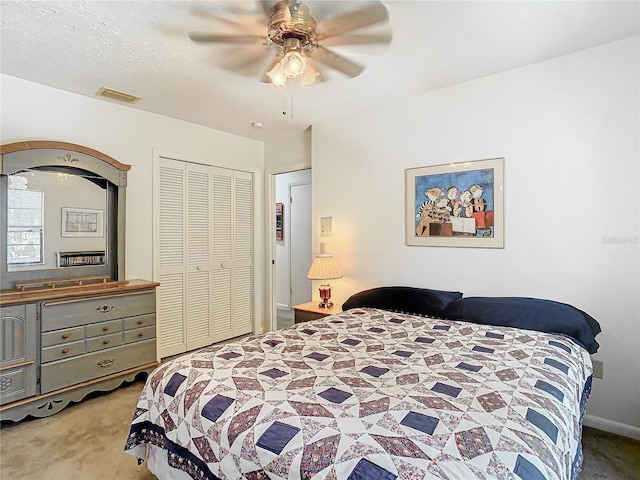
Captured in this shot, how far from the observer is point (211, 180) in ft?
13.4

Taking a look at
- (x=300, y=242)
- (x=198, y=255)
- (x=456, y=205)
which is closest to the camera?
A: (x=456, y=205)

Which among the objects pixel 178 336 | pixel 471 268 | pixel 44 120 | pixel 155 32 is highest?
pixel 155 32

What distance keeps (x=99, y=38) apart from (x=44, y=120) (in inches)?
45.1

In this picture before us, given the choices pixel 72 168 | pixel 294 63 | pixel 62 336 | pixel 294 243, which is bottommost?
pixel 62 336

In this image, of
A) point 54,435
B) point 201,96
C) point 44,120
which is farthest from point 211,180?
point 54,435

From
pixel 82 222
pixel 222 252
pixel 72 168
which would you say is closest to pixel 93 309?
pixel 82 222

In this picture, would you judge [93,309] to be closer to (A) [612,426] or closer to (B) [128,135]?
(B) [128,135]

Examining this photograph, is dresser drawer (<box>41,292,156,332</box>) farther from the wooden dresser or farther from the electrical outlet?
the electrical outlet

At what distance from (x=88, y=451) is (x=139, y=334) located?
1.03m

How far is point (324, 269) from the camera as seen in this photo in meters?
3.37

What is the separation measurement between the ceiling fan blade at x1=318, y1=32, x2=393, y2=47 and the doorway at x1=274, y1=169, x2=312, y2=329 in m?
3.29

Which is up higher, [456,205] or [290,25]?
[290,25]

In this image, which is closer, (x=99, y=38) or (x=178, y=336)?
(x=99, y=38)

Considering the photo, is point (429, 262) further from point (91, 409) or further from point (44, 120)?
point (44, 120)
